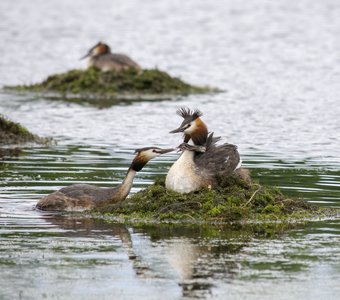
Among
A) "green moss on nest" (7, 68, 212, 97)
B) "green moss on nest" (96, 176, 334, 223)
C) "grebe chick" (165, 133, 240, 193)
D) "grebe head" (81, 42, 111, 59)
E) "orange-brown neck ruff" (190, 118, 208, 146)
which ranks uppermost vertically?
"grebe head" (81, 42, 111, 59)

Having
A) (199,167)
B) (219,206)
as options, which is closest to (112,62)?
(199,167)

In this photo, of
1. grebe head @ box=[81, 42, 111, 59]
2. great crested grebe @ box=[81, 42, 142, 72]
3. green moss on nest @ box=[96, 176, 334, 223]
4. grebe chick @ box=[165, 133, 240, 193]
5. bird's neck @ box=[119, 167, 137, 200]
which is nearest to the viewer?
green moss on nest @ box=[96, 176, 334, 223]

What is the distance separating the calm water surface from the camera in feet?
42.8

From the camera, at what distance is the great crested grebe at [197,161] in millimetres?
16891

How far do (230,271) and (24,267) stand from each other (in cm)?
226

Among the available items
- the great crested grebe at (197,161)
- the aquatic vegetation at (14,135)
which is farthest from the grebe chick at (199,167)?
the aquatic vegetation at (14,135)

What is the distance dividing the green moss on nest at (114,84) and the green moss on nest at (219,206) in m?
15.5

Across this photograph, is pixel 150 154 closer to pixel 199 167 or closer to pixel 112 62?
pixel 199 167

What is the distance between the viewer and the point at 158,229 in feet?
51.9

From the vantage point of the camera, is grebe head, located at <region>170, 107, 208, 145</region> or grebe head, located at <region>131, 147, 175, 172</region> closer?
grebe head, located at <region>170, 107, 208, 145</region>

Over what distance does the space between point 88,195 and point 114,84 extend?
15875mm

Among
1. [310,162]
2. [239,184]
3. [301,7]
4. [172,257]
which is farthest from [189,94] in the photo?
[301,7]

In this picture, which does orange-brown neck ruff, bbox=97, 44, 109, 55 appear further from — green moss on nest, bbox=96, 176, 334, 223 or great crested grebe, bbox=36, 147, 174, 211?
green moss on nest, bbox=96, 176, 334, 223

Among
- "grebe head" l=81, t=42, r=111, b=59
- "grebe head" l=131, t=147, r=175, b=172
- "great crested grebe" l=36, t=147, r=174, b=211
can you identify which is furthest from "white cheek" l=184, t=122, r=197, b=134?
"grebe head" l=81, t=42, r=111, b=59
